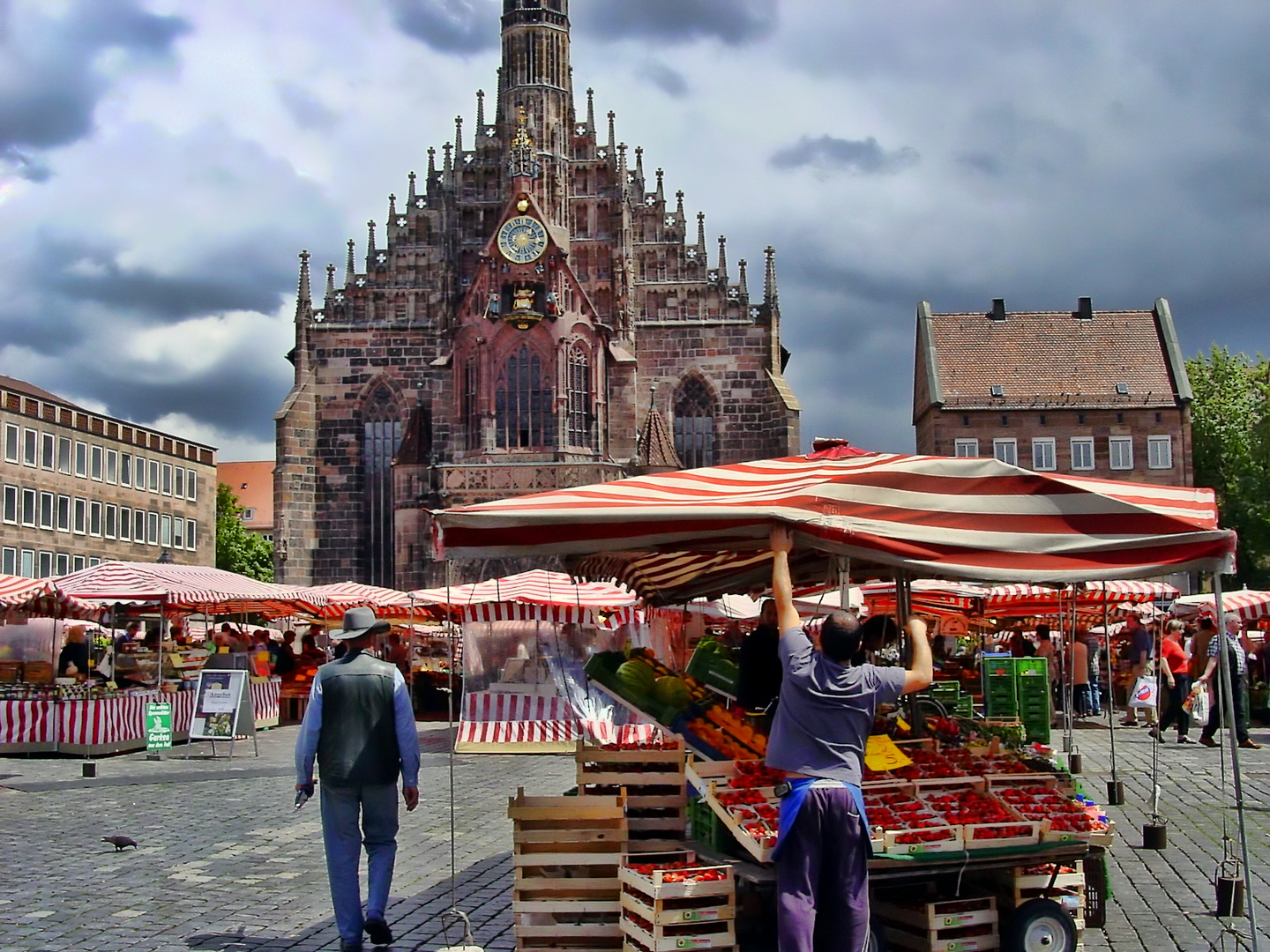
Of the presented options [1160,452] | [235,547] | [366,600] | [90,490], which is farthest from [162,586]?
[235,547]

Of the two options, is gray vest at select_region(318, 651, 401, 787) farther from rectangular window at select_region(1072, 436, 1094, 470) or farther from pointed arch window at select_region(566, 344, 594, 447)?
rectangular window at select_region(1072, 436, 1094, 470)

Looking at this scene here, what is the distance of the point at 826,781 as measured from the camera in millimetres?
5699

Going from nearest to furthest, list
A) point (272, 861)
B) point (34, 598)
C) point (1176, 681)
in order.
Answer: point (272, 861)
point (34, 598)
point (1176, 681)

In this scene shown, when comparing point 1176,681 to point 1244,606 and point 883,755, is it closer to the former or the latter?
point 1244,606

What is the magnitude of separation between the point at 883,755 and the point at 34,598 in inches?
580

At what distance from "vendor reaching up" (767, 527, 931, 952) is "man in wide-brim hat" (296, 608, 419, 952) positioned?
7.37 ft

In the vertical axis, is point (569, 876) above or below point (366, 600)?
below

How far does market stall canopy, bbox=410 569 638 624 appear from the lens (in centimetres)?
1848

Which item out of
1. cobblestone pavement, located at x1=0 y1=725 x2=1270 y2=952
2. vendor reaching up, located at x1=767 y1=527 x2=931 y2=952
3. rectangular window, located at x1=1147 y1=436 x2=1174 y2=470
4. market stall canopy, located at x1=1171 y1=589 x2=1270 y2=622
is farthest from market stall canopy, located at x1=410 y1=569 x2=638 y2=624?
rectangular window, located at x1=1147 y1=436 x2=1174 y2=470

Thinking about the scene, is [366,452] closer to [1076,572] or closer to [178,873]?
[178,873]

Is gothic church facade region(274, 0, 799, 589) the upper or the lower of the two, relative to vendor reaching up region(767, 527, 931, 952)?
upper

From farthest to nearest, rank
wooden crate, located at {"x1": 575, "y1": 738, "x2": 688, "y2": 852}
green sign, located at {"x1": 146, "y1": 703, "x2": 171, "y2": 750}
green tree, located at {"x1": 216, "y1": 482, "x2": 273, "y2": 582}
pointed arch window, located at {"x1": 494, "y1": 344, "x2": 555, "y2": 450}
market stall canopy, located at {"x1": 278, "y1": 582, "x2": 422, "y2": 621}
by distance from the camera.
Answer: green tree, located at {"x1": 216, "y1": 482, "x2": 273, "y2": 582} → pointed arch window, located at {"x1": 494, "y1": 344, "x2": 555, "y2": 450} → market stall canopy, located at {"x1": 278, "y1": 582, "x2": 422, "y2": 621} → green sign, located at {"x1": 146, "y1": 703, "x2": 171, "y2": 750} → wooden crate, located at {"x1": 575, "y1": 738, "x2": 688, "y2": 852}

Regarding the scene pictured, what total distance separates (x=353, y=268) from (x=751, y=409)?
12878 millimetres

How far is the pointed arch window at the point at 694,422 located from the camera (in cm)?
4275
